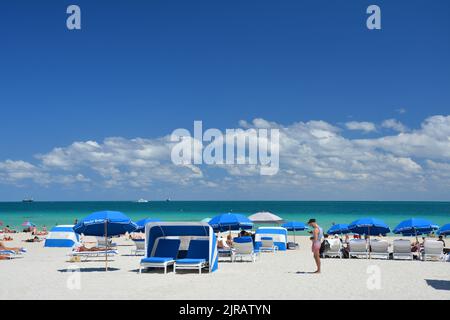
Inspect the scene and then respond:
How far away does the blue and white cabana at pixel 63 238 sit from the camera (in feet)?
77.2

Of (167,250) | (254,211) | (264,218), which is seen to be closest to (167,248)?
(167,250)

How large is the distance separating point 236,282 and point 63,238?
578 inches

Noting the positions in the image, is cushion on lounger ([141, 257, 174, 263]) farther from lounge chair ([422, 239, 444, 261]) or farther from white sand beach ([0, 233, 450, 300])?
lounge chair ([422, 239, 444, 261])

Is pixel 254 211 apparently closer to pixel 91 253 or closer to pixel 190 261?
pixel 91 253

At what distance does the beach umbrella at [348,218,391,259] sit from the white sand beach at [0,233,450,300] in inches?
108

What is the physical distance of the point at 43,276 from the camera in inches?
494

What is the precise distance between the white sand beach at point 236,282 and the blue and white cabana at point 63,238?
757 centimetres

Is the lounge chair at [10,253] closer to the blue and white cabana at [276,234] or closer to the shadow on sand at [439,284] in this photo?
the blue and white cabana at [276,234]

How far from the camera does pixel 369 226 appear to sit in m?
18.9

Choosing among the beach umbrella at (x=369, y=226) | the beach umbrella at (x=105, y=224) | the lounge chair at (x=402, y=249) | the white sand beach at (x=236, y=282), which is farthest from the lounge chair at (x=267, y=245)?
the beach umbrella at (x=105, y=224)

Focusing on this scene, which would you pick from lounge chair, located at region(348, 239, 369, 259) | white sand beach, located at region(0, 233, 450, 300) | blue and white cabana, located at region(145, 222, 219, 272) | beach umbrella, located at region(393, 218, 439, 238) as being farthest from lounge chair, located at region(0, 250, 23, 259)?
beach umbrella, located at region(393, 218, 439, 238)
